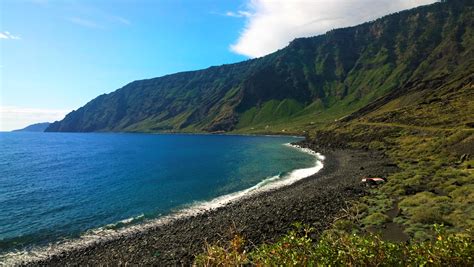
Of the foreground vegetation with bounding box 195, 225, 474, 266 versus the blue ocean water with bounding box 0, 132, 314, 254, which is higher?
the foreground vegetation with bounding box 195, 225, 474, 266

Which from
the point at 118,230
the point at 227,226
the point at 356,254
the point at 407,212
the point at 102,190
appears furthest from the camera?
the point at 102,190

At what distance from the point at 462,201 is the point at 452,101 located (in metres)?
147

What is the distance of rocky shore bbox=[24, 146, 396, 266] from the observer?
37875 mm

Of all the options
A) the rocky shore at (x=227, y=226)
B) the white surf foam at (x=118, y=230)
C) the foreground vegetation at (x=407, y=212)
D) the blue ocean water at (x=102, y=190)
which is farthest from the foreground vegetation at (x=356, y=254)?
the blue ocean water at (x=102, y=190)

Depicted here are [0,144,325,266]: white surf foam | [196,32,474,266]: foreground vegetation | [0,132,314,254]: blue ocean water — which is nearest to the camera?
[196,32,474,266]: foreground vegetation

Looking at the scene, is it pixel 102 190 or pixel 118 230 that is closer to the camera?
pixel 118 230

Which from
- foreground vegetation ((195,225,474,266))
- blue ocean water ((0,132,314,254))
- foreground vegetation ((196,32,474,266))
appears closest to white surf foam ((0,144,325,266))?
blue ocean water ((0,132,314,254))

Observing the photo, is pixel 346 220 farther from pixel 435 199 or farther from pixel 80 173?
pixel 80 173

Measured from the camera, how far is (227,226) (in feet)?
153

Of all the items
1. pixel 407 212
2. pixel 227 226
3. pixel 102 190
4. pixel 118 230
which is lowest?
pixel 407 212

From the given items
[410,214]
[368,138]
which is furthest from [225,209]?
[368,138]

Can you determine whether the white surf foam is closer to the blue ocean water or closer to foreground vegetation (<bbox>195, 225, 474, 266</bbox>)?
the blue ocean water

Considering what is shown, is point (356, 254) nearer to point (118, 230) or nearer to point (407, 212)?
point (407, 212)

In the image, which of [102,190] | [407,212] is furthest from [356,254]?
[102,190]
